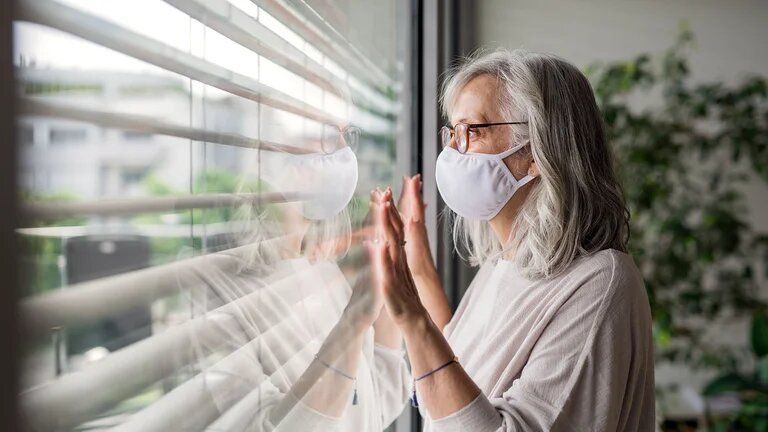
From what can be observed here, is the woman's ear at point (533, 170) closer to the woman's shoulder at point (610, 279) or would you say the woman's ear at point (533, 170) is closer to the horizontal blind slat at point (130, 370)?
the woman's shoulder at point (610, 279)

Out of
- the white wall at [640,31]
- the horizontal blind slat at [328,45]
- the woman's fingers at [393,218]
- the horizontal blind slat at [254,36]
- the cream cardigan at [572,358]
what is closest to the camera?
the horizontal blind slat at [254,36]

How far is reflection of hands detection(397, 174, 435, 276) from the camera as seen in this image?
5.39 ft

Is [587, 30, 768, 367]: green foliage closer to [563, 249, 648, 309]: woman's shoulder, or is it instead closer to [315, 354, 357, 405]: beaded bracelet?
[563, 249, 648, 309]: woman's shoulder

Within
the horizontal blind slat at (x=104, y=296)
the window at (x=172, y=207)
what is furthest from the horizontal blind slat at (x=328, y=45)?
the horizontal blind slat at (x=104, y=296)

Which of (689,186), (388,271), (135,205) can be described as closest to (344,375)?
(388,271)

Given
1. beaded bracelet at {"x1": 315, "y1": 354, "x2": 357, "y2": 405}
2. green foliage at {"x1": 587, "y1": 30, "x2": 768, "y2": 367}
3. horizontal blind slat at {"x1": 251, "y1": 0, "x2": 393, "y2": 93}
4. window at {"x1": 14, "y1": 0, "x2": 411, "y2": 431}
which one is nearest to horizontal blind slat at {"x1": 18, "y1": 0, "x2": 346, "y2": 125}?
window at {"x1": 14, "y1": 0, "x2": 411, "y2": 431}

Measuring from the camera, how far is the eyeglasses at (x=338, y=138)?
114 centimetres

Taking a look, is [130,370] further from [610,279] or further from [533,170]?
[533,170]

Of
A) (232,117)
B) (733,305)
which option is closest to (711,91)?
(733,305)

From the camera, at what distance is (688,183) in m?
3.08

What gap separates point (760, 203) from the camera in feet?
10.3

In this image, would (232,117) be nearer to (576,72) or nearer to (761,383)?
(576,72)

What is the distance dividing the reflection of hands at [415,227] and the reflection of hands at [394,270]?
41 cm

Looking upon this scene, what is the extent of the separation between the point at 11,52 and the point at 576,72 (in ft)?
3.69
